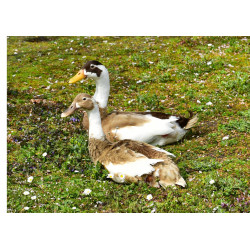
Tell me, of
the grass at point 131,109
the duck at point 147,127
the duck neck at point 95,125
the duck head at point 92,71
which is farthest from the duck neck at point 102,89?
the duck neck at point 95,125

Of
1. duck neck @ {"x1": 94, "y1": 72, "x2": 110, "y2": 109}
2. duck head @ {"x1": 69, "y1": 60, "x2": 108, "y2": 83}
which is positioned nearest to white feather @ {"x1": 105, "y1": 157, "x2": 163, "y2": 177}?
duck neck @ {"x1": 94, "y1": 72, "x2": 110, "y2": 109}

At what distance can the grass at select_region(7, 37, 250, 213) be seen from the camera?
6707 millimetres

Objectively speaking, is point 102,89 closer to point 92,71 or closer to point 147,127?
point 92,71

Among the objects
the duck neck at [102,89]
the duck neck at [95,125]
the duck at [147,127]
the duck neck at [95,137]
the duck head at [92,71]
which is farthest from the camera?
the duck neck at [102,89]

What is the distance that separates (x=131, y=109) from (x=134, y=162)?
12.9 ft

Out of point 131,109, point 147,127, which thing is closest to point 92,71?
point 131,109

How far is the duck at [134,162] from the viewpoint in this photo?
6750 mm

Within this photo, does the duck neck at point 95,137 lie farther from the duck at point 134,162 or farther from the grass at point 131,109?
the grass at point 131,109

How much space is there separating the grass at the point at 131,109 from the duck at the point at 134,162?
0.16 m

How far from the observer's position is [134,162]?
6895mm

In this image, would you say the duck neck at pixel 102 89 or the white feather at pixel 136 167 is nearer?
the white feather at pixel 136 167

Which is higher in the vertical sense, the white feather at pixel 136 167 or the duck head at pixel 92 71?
the duck head at pixel 92 71

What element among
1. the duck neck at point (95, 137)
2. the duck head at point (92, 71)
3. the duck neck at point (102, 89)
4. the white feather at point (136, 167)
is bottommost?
the white feather at point (136, 167)

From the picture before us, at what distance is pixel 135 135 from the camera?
8.32 metres
